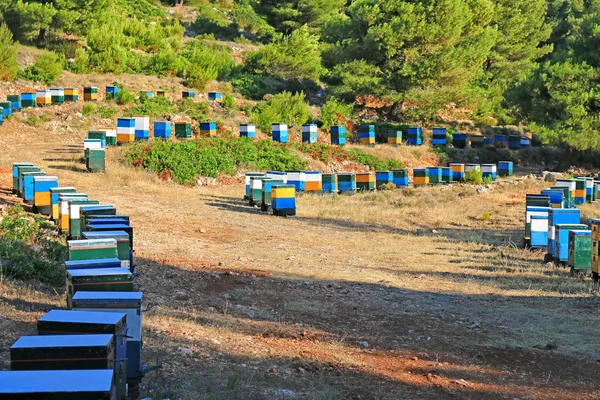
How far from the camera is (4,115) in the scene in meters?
30.3

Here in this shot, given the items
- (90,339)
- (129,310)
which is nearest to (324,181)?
(129,310)

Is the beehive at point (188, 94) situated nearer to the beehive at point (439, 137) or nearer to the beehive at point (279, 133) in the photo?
the beehive at point (279, 133)

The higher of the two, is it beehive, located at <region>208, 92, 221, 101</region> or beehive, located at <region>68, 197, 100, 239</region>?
beehive, located at <region>208, 92, 221, 101</region>

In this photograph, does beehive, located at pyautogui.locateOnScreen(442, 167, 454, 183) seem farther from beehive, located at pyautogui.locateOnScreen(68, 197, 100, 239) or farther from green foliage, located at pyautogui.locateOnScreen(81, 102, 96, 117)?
beehive, located at pyautogui.locateOnScreen(68, 197, 100, 239)

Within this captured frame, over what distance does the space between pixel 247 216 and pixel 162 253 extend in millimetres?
6158

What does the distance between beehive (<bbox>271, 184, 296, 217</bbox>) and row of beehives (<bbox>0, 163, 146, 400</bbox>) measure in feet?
34.2

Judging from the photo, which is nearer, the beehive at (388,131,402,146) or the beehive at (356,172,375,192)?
the beehive at (356,172,375,192)

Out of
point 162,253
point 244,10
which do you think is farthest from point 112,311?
point 244,10

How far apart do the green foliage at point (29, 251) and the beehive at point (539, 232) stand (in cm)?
1018

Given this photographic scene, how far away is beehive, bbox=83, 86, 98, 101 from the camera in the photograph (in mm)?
32875

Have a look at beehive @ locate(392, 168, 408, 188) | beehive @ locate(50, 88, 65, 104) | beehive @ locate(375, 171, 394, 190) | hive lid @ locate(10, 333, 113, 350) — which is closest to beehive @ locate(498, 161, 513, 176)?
beehive @ locate(392, 168, 408, 188)

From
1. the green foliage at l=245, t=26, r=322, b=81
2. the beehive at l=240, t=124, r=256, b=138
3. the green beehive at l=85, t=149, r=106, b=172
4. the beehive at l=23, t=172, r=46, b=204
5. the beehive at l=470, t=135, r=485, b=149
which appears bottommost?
the beehive at l=23, t=172, r=46, b=204

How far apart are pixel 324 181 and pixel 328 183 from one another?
0.49 feet

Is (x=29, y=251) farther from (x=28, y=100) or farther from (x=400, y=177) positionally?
(x=28, y=100)
